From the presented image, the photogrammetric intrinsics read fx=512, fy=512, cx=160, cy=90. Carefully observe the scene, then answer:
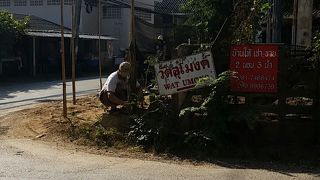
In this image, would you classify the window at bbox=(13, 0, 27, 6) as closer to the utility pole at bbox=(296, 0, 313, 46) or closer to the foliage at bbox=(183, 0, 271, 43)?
the foliage at bbox=(183, 0, 271, 43)

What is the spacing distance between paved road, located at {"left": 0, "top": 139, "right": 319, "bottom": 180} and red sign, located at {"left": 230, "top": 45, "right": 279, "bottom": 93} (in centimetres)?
171

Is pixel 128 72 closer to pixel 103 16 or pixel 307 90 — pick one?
pixel 307 90

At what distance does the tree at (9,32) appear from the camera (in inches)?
1033

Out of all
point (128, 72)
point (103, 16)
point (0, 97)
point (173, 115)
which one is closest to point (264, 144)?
point (173, 115)

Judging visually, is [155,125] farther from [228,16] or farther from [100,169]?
[228,16]

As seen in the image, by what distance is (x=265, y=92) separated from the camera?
817cm

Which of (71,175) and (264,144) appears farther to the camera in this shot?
(264,144)

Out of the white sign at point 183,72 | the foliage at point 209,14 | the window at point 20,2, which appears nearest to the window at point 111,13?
the window at point 20,2

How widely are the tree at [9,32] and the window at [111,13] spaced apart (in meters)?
14.7

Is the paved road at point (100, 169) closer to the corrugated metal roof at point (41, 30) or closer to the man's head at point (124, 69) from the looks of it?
the man's head at point (124, 69)

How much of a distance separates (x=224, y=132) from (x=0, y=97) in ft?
37.5

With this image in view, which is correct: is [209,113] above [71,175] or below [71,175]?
above

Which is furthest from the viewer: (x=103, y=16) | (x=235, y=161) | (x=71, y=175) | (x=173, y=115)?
(x=103, y=16)

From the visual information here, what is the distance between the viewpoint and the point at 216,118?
8.05m
